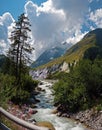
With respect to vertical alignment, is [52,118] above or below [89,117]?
below

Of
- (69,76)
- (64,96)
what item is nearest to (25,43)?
(69,76)

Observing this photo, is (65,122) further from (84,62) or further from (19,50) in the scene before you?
(19,50)

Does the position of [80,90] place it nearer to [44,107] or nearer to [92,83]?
[92,83]

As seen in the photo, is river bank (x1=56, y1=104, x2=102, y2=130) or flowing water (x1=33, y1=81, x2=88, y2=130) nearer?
flowing water (x1=33, y1=81, x2=88, y2=130)

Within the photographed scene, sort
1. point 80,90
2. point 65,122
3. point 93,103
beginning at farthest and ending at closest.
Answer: point 80,90 < point 93,103 < point 65,122

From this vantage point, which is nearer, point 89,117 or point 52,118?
point 89,117

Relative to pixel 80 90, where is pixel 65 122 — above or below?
below

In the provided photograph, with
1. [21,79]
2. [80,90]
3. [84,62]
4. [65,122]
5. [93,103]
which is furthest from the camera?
[21,79]

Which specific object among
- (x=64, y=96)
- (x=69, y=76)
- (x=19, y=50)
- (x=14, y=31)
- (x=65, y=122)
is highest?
(x=14, y=31)

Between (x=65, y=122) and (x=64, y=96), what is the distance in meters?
8.09

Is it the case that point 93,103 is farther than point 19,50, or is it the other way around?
point 19,50

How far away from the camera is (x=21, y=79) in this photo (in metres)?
49.0

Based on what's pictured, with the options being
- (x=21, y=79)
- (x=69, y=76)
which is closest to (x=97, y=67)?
(x=69, y=76)

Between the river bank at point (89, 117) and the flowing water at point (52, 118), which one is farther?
the river bank at point (89, 117)
